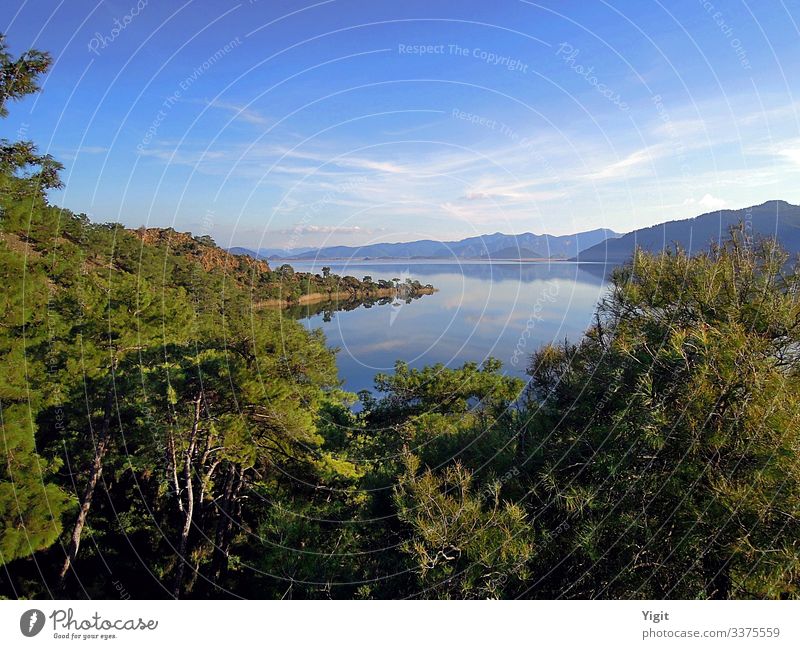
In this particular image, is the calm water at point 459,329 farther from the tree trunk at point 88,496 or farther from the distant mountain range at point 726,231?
the tree trunk at point 88,496

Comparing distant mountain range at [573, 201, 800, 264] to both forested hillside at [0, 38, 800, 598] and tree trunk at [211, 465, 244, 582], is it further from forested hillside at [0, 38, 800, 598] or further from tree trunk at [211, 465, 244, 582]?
tree trunk at [211, 465, 244, 582]

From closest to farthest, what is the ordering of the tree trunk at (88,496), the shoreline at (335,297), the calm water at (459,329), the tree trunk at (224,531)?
the tree trunk at (88,496) → the tree trunk at (224,531) → the calm water at (459,329) → the shoreline at (335,297)

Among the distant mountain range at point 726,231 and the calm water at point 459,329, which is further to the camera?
the calm water at point 459,329

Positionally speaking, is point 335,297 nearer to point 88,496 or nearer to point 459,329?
point 459,329

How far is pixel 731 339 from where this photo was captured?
4.11 meters

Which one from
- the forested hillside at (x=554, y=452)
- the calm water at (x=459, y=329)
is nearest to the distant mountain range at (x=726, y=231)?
the forested hillside at (x=554, y=452)

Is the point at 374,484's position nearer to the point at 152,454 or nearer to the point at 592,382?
the point at 592,382

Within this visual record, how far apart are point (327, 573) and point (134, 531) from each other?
12366mm

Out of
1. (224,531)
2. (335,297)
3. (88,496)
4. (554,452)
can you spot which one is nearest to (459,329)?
(224,531)

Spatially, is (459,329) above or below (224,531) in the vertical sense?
above

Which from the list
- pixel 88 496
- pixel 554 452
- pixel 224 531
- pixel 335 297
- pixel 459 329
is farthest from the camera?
pixel 335 297

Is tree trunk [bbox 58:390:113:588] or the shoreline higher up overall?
the shoreline

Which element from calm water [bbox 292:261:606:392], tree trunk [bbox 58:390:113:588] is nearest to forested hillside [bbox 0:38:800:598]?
tree trunk [bbox 58:390:113:588]

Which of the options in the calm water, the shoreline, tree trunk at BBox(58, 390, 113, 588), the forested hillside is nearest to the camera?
the forested hillside
